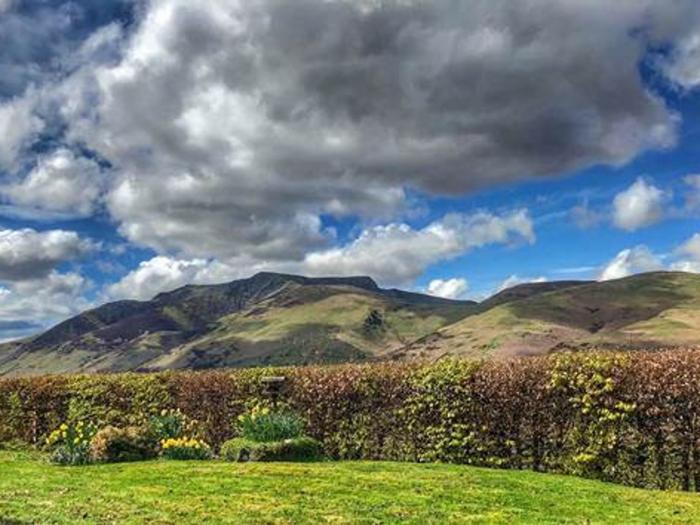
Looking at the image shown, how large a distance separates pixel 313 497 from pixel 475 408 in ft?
27.5

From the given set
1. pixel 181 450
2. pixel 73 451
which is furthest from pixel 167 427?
pixel 73 451

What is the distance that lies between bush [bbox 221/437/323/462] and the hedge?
319 centimetres

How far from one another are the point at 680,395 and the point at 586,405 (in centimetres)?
230

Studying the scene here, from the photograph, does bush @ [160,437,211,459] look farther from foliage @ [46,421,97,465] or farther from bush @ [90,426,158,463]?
foliage @ [46,421,97,465]

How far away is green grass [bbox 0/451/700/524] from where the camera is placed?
1172cm

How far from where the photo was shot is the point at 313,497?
43.5ft

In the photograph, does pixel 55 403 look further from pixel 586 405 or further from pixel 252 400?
pixel 586 405

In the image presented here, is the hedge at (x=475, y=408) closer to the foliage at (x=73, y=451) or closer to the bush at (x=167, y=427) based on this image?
the bush at (x=167, y=427)

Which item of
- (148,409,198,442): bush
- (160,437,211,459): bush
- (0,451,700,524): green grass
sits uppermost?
(148,409,198,442): bush

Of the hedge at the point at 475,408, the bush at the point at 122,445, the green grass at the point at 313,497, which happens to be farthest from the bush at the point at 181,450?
the hedge at the point at 475,408

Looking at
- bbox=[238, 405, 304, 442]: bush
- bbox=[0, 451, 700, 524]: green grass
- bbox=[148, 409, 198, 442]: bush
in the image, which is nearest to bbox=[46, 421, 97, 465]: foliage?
bbox=[0, 451, 700, 524]: green grass

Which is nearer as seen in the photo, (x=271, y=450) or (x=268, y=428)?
(x=271, y=450)

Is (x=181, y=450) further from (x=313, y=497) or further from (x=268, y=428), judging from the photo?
(x=313, y=497)

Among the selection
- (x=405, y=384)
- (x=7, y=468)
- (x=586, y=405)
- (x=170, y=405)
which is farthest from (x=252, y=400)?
(x=586, y=405)
